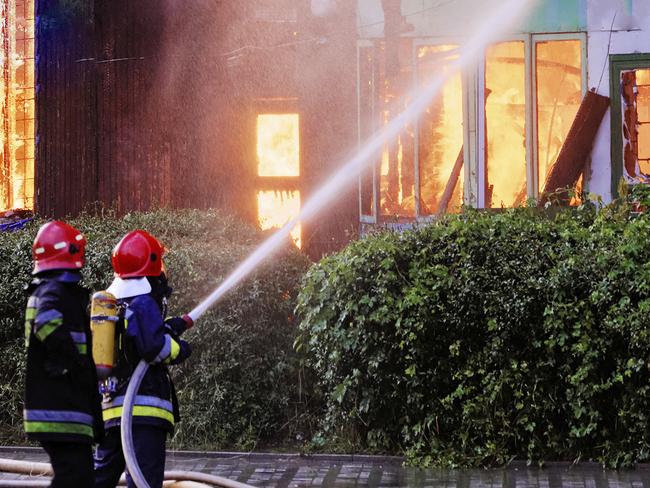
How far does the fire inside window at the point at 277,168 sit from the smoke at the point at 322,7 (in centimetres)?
136

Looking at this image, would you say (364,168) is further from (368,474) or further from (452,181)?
(368,474)

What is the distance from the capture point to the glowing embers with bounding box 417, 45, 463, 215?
1317 centimetres

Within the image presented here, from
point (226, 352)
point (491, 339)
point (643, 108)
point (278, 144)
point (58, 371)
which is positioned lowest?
point (226, 352)

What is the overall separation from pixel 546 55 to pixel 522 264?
5.04 metres

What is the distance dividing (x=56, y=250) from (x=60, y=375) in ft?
2.52

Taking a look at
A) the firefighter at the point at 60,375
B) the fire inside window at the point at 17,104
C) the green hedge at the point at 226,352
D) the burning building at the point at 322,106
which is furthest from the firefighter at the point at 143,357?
the fire inside window at the point at 17,104

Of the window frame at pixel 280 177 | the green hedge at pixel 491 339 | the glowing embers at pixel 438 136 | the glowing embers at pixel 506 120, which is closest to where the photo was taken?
the green hedge at pixel 491 339

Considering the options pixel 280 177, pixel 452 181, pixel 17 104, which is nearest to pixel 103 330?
pixel 452 181

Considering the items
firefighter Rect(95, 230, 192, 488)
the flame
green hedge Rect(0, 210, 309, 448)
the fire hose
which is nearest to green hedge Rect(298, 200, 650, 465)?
green hedge Rect(0, 210, 309, 448)

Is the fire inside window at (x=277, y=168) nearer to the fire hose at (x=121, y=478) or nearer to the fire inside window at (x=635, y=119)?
the fire inside window at (x=635, y=119)

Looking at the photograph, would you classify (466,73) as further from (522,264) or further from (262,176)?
(522,264)

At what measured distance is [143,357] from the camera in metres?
6.49

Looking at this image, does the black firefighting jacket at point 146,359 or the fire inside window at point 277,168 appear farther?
the fire inside window at point 277,168

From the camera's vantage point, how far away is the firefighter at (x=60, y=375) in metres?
6.08
